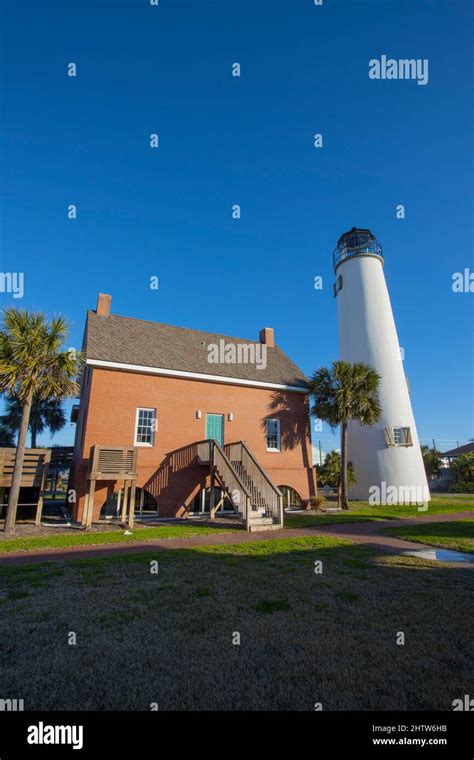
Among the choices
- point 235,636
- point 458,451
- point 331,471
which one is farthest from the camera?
point 458,451

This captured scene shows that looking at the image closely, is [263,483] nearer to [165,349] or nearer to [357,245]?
[165,349]

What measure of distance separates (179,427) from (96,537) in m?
6.81

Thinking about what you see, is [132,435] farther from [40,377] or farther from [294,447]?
[294,447]

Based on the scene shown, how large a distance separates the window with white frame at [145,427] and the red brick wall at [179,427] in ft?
0.68

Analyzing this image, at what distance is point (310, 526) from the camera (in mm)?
13633

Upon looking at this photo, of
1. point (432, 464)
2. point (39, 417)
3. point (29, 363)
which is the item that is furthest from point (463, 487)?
point (39, 417)

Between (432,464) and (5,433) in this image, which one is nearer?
(5,433)

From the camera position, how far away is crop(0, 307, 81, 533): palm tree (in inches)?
506

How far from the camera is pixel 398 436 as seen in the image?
2280 centimetres

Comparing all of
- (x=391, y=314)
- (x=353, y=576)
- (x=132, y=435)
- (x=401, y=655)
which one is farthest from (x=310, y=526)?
(x=391, y=314)

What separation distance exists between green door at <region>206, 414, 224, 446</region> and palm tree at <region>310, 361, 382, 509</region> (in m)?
5.31

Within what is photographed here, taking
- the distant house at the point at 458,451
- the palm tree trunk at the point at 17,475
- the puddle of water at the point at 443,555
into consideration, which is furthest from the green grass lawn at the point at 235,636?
the distant house at the point at 458,451

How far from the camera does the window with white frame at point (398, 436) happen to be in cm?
2262
